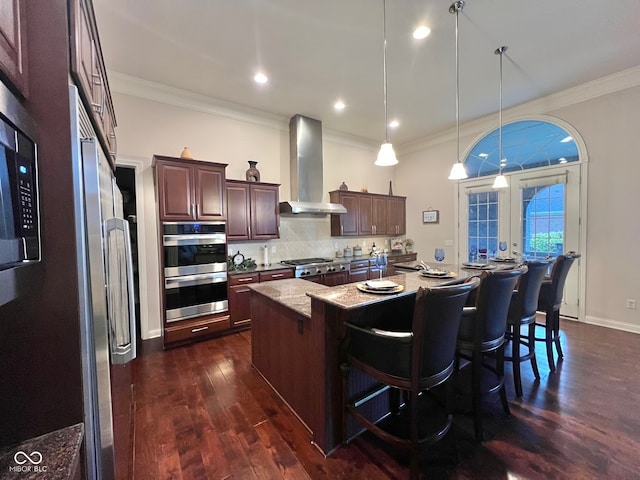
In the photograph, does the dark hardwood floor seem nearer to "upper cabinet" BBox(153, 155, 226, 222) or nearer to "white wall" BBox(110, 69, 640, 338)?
"white wall" BBox(110, 69, 640, 338)

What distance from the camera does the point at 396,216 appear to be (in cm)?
622

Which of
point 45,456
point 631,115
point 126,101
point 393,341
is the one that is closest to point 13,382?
point 45,456

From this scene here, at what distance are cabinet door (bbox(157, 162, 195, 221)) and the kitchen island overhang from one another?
1.66 meters

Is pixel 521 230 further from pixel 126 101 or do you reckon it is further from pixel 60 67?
pixel 126 101

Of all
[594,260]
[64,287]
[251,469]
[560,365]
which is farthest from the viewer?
[594,260]

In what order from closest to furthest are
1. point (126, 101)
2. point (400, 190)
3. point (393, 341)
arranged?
point (393, 341)
point (126, 101)
point (400, 190)

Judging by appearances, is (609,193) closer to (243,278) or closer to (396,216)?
(396,216)

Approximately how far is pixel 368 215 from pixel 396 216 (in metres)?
0.92

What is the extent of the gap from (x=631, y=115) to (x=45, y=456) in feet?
20.0

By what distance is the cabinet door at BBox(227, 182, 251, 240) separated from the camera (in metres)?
3.89

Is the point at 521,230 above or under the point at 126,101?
under

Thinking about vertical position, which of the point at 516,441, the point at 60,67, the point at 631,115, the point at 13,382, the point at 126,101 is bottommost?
the point at 516,441

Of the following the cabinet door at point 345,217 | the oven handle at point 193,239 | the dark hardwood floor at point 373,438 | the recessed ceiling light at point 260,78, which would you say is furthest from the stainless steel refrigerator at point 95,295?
the cabinet door at point 345,217

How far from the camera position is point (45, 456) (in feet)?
2.44
